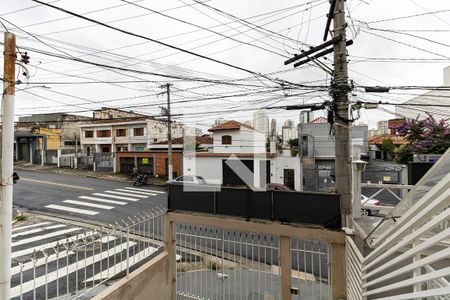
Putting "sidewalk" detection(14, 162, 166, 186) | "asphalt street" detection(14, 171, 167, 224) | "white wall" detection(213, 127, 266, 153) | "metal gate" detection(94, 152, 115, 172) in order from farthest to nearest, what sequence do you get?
"metal gate" detection(94, 152, 115, 172) → "white wall" detection(213, 127, 266, 153) → "sidewalk" detection(14, 162, 166, 186) → "asphalt street" detection(14, 171, 167, 224)

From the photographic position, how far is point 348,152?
18.1 ft

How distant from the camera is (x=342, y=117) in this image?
227 inches

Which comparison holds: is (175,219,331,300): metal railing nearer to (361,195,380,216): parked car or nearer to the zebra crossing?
(361,195,380,216): parked car

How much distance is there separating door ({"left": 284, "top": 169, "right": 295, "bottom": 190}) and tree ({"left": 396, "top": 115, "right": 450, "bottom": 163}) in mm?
8309

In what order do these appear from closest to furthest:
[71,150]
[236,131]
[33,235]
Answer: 1. [33,235]
2. [236,131]
3. [71,150]

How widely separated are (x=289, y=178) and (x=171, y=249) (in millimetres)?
15870

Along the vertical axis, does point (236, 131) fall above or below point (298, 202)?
above

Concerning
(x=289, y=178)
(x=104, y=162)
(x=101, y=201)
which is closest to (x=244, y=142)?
(x=289, y=178)

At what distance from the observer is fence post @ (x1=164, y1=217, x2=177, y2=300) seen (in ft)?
23.5

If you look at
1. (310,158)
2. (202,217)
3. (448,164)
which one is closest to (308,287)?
(202,217)

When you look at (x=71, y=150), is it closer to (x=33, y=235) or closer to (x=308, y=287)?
(x=33, y=235)

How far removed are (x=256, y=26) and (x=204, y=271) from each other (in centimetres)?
749

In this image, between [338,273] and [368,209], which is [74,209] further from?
[368,209]

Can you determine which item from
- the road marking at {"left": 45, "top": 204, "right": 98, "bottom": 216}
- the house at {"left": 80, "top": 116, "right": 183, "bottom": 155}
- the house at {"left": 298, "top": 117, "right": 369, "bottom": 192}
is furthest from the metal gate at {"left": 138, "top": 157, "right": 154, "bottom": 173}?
the house at {"left": 298, "top": 117, "right": 369, "bottom": 192}
